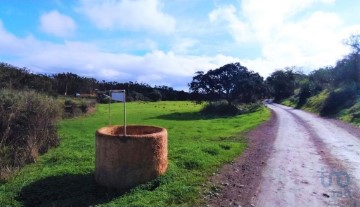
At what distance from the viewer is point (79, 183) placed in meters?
10.2

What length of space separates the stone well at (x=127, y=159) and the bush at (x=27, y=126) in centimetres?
476

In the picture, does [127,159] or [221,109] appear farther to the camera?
[221,109]

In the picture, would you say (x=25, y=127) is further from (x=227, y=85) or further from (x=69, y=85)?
(x=69, y=85)

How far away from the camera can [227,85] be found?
40.7 m

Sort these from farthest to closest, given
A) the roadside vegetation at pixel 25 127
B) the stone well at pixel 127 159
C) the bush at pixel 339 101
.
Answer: the bush at pixel 339 101 → the roadside vegetation at pixel 25 127 → the stone well at pixel 127 159

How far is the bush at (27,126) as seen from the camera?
43.5 feet

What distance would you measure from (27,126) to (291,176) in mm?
10538

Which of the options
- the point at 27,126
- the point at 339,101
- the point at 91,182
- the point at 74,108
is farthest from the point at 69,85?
the point at 91,182

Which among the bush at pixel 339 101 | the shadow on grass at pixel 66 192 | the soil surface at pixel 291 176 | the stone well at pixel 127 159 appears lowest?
the shadow on grass at pixel 66 192

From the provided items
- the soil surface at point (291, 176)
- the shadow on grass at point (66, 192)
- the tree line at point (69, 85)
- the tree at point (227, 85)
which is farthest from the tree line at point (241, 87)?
the shadow on grass at point (66, 192)

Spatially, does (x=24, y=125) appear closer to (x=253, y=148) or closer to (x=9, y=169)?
(x=9, y=169)

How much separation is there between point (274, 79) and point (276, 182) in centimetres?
8589

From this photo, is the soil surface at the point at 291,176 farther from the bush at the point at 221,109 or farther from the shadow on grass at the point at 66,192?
the bush at the point at 221,109

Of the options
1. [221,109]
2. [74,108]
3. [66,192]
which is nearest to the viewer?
[66,192]
